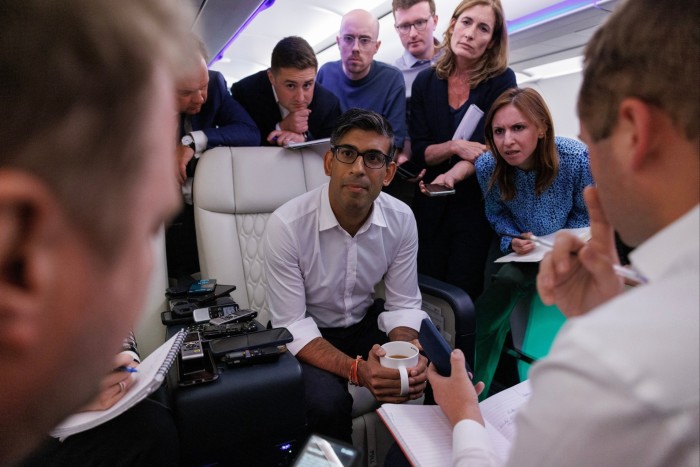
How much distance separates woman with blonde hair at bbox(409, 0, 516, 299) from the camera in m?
2.49

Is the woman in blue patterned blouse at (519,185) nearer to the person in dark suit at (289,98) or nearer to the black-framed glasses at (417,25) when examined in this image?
the person in dark suit at (289,98)

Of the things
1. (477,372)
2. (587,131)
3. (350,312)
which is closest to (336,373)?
(350,312)

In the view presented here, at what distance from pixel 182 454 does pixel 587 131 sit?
1206 millimetres

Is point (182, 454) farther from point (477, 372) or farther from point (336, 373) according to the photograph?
point (477, 372)

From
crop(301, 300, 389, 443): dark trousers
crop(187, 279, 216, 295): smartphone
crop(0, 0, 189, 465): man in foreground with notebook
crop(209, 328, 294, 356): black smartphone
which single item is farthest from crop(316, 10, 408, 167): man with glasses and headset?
crop(0, 0, 189, 465): man in foreground with notebook

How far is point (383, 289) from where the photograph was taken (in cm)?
226

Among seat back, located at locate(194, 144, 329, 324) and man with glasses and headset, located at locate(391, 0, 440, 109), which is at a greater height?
man with glasses and headset, located at locate(391, 0, 440, 109)

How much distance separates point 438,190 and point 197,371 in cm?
146

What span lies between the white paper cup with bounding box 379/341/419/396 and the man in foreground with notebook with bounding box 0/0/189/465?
4.02 feet

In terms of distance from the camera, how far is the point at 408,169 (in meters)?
2.79

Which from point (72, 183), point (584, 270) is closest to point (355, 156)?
point (584, 270)

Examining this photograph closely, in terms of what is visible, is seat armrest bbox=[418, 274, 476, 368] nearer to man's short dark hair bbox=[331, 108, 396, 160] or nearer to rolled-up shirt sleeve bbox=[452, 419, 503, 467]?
man's short dark hair bbox=[331, 108, 396, 160]

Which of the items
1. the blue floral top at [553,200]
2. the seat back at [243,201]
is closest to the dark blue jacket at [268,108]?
the seat back at [243,201]

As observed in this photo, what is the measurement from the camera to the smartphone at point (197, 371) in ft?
3.95
